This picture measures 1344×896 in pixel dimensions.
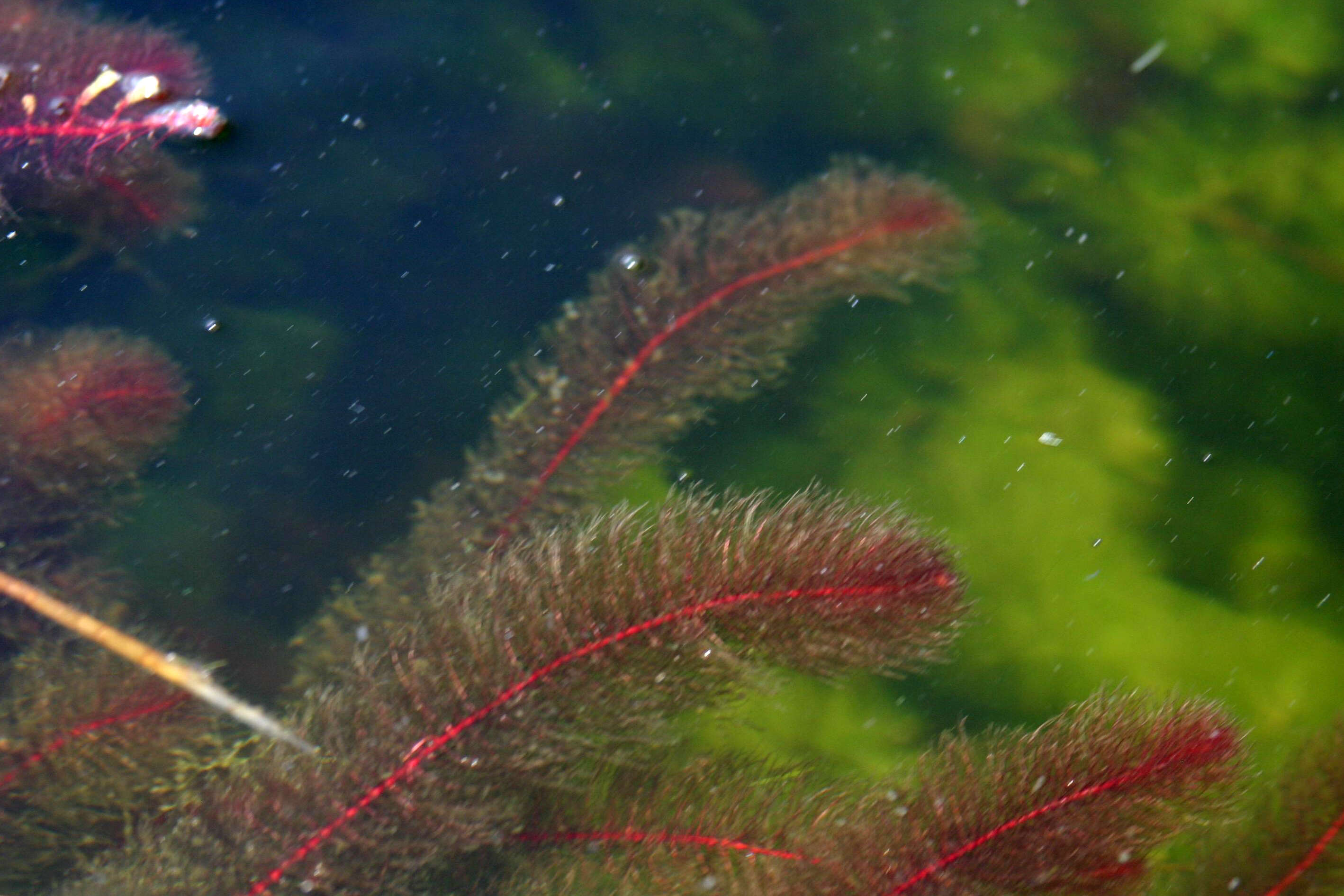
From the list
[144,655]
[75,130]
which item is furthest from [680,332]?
[75,130]

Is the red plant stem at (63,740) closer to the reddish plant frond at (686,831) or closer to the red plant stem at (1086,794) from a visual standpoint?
the reddish plant frond at (686,831)

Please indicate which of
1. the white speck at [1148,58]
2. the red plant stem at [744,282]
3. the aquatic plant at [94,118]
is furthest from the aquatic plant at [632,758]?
the white speck at [1148,58]

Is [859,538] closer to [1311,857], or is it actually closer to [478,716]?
[478,716]

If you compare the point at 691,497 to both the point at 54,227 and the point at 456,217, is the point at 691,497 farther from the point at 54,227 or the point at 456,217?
the point at 54,227

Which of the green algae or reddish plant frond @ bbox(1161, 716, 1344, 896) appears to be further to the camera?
the green algae

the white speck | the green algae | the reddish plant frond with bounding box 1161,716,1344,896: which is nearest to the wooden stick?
the green algae

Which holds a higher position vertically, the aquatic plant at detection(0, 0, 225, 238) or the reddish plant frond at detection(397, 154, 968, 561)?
the aquatic plant at detection(0, 0, 225, 238)

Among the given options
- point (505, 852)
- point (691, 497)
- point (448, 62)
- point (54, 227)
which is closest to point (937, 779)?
point (691, 497)

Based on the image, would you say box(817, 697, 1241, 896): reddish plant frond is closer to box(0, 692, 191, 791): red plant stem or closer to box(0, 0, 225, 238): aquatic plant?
box(0, 692, 191, 791): red plant stem
